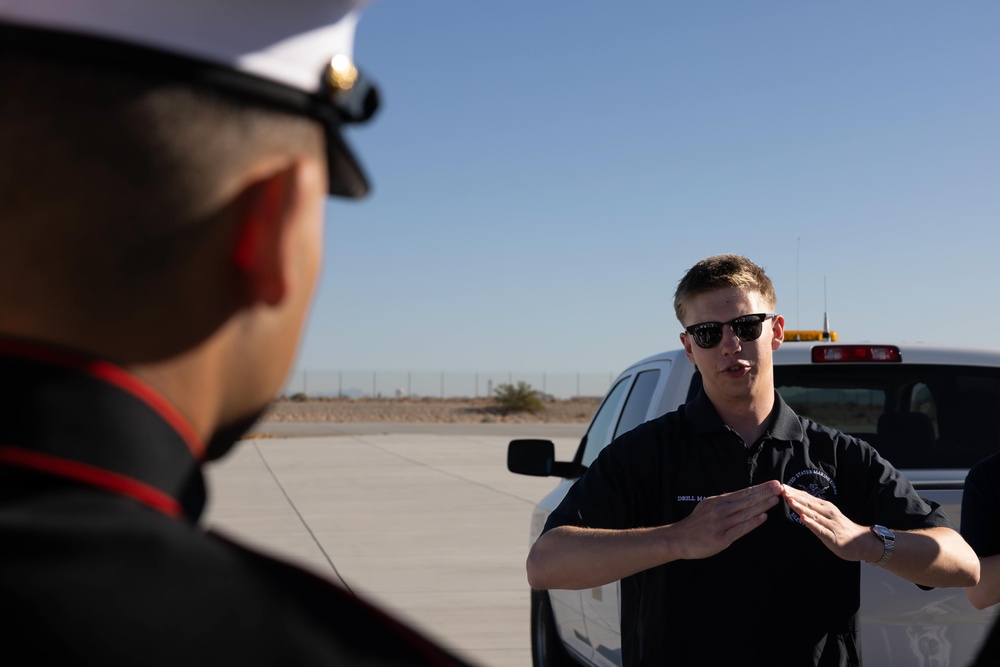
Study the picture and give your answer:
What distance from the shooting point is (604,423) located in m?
5.73

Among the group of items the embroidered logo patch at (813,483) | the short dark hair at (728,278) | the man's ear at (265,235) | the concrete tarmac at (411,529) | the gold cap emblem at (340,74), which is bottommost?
the concrete tarmac at (411,529)

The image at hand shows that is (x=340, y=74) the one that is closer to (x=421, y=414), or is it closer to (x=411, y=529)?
(x=411, y=529)

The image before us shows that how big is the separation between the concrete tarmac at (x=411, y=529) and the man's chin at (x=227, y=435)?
0.97 m

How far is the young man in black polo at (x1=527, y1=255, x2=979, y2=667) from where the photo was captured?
9.86ft

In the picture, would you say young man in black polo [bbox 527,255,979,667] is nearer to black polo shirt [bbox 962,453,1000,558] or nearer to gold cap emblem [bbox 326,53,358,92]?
black polo shirt [bbox 962,453,1000,558]

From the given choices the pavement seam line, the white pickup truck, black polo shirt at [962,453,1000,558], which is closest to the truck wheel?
the white pickup truck

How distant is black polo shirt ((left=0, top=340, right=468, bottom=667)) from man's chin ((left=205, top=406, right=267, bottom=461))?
49mm

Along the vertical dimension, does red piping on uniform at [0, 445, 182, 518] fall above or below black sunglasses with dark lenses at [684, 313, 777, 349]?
above

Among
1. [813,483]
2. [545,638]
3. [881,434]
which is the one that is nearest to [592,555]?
[813,483]

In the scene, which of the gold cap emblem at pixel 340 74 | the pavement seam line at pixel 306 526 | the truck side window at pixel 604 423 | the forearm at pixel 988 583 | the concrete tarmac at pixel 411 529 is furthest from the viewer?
the pavement seam line at pixel 306 526

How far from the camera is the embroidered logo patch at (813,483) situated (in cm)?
328

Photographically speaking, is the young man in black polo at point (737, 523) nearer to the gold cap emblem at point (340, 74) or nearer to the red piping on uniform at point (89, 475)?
the gold cap emblem at point (340, 74)

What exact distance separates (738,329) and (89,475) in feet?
9.07

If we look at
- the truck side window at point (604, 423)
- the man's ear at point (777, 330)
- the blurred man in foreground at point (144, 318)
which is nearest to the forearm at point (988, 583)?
the man's ear at point (777, 330)
